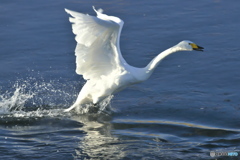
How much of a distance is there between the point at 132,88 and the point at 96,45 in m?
2.56

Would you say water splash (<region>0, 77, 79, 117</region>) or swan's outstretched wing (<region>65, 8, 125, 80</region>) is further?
water splash (<region>0, 77, 79, 117</region>)

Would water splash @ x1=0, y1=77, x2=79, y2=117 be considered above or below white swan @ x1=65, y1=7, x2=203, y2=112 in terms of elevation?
below

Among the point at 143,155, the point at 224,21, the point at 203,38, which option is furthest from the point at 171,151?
the point at 224,21

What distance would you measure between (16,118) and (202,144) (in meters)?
3.86

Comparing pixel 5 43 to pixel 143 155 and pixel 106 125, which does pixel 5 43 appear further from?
pixel 143 155

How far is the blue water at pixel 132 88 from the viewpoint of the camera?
9.54m

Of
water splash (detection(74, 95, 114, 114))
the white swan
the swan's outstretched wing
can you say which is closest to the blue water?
water splash (detection(74, 95, 114, 114))

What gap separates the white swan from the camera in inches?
392

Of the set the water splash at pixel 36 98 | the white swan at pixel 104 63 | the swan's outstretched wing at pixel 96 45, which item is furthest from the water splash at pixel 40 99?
the swan's outstretched wing at pixel 96 45

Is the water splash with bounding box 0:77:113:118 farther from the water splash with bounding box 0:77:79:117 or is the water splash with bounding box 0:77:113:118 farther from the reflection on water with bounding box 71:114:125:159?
the reflection on water with bounding box 71:114:125:159

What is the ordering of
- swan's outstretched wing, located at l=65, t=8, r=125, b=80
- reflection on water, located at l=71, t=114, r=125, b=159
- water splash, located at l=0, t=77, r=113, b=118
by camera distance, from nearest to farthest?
1. reflection on water, located at l=71, t=114, r=125, b=159
2. swan's outstretched wing, located at l=65, t=8, r=125, b=80
3. water splash, located at l=0, t=77, r=113, b=118

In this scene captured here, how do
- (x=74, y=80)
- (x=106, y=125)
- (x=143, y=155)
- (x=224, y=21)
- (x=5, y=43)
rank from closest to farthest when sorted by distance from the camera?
(x=143, y=155)
(x=106, y=125)
(x=74, y=80)
(x=5, y=43)
(x=224, y=21)

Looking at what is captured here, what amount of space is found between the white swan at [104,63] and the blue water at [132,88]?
581 mm

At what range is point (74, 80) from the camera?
1302 cm
